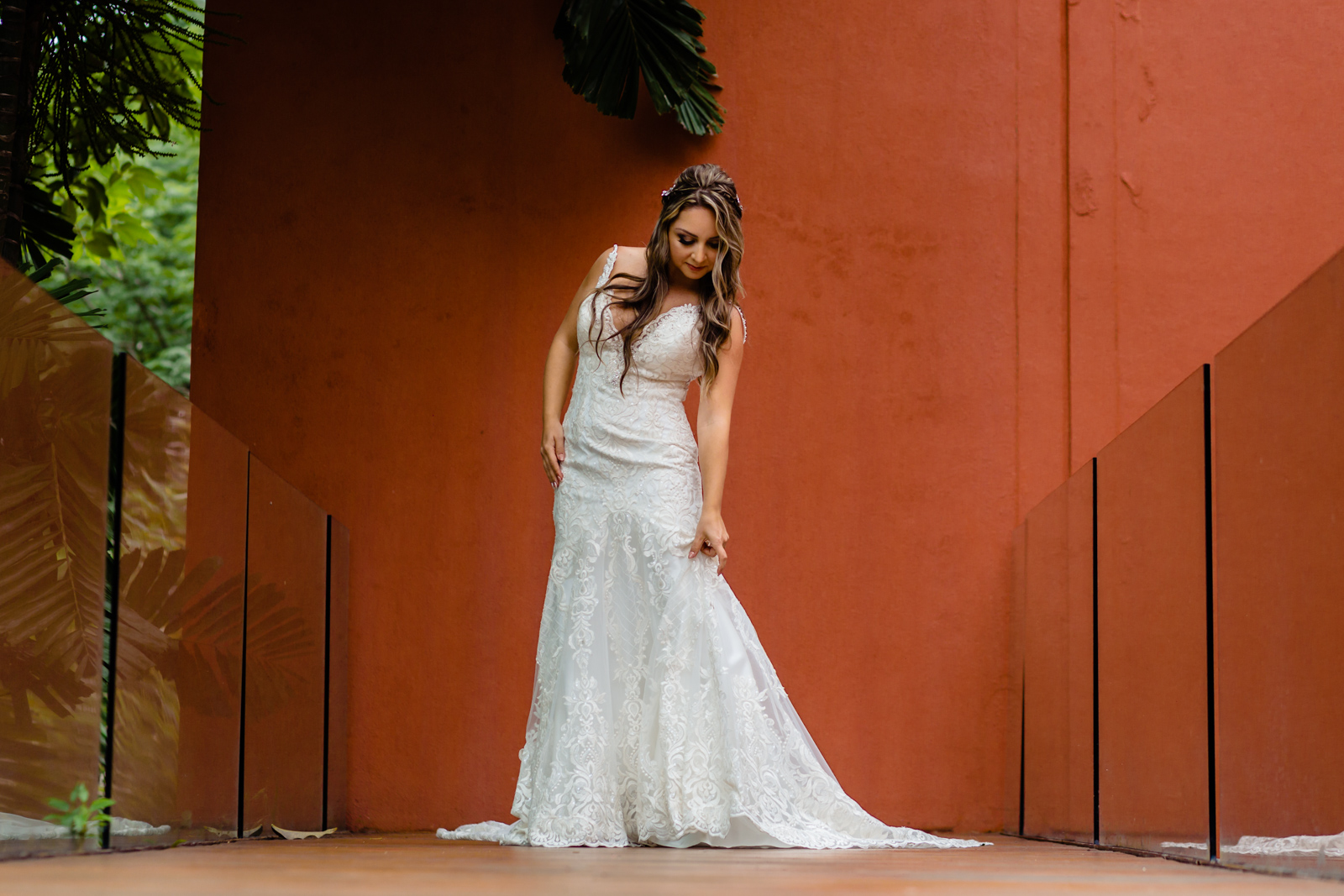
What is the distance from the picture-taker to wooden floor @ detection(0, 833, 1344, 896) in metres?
2.12

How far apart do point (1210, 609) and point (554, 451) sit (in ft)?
6.44

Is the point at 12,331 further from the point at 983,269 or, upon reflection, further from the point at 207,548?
the point at 983,269

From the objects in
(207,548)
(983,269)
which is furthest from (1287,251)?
(207,548)

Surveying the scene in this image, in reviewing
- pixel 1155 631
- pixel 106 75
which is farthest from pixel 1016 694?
pixel 106 75

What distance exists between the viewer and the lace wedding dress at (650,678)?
11.8 ft

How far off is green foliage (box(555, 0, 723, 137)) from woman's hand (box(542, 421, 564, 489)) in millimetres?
1569

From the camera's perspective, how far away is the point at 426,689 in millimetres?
5047

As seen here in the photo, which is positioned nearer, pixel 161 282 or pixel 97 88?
pixel 97 88

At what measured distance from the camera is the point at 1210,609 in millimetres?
2758

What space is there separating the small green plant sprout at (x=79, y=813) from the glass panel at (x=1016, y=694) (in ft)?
10.7

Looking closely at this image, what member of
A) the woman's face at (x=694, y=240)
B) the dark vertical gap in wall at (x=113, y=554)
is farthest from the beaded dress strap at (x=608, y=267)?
the dark vertical gap in wall at (x=113, y=554)

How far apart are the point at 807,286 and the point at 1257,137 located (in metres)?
1.82

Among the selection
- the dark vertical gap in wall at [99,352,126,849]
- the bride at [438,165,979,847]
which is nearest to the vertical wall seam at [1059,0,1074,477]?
the bride at [438,165,979,847]

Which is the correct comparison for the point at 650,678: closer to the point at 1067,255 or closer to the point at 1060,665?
the point at 1060,665
